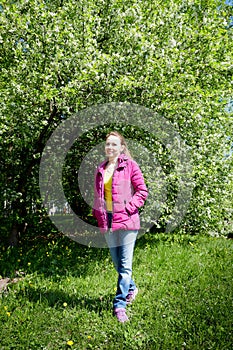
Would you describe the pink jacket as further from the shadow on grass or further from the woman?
the shadow on grass

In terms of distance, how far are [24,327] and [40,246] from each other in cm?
389

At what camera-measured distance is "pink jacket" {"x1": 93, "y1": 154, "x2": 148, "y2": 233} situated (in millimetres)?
4035

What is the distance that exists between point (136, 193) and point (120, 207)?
258 millimetres

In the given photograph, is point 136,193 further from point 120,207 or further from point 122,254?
point 122,254

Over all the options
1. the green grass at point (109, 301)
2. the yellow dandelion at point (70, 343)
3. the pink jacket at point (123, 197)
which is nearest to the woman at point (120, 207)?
the pink jacket at point (123, 197)

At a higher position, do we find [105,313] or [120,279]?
[120,279]

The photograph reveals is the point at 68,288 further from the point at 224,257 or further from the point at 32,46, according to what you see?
the point at 32,46

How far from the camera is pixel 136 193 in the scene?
4.11 m

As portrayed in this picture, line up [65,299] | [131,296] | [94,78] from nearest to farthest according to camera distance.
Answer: [131,296], [65,299], [94,78]

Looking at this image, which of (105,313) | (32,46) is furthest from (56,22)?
(105,313)

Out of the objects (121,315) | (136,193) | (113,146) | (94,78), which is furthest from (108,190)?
(94,78)

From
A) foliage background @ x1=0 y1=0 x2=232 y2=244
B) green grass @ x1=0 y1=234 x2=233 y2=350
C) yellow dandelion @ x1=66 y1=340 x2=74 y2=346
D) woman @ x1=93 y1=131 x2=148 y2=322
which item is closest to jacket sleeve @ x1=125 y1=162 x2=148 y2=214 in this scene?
woman @ x1=93 y1=131 x2=148 y2=322

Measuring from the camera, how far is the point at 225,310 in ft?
14.5

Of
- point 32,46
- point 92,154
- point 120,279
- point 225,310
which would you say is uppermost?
point 32,46
